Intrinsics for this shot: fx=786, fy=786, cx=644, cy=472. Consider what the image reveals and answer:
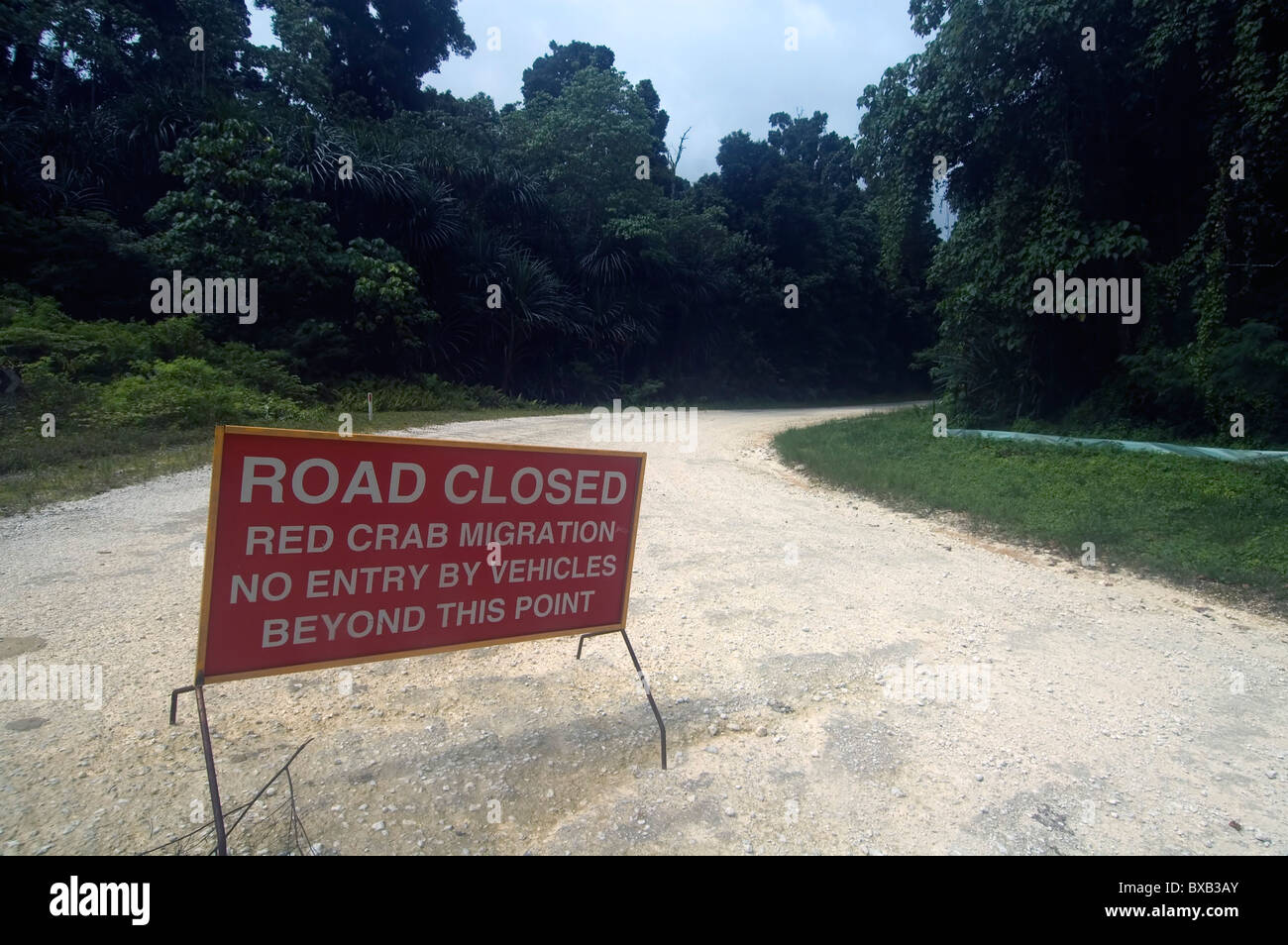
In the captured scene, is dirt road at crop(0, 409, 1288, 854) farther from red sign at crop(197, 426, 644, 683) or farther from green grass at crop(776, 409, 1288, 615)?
green grass at crop(776, 409, 1288, 615)

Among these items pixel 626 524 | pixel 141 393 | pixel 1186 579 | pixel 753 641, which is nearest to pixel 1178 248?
pixel 1186 579

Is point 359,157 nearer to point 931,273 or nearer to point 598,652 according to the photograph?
point 931,273

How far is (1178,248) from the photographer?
495 inches

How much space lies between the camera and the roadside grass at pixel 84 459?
771cm
